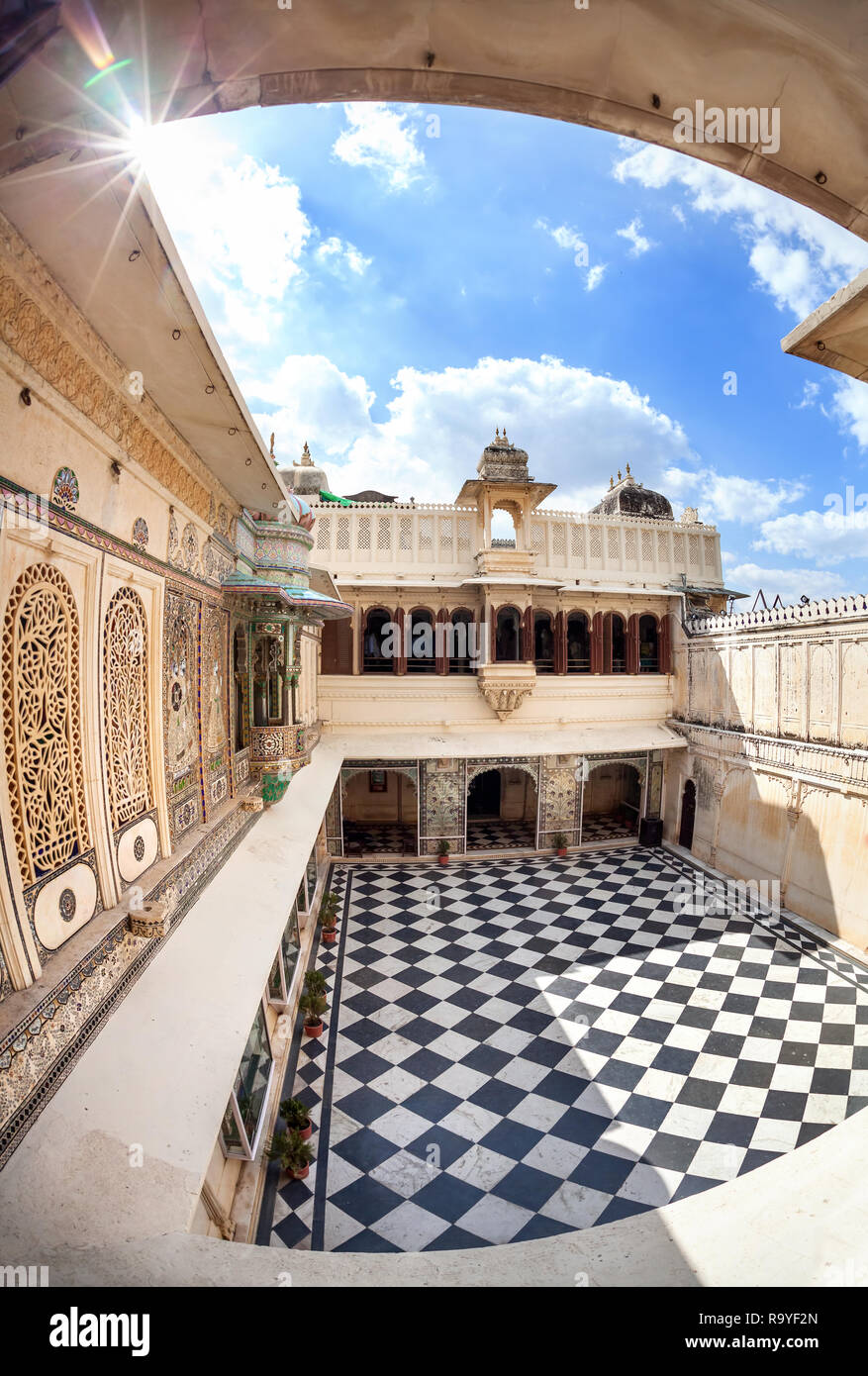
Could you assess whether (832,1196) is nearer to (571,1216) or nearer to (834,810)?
(571,1216)

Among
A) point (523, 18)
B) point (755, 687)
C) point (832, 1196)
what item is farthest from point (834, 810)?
point (523, 18)

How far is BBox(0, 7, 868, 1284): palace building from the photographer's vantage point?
2152mm

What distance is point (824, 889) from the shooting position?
29.0 ft

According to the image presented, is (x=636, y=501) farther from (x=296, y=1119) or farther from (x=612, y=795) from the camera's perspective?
(x=296, y=1119)

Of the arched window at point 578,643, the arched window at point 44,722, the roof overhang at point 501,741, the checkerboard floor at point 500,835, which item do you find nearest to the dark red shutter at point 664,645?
the roof overhang at point 501,741

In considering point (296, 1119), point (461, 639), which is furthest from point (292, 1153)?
point (461, 639)

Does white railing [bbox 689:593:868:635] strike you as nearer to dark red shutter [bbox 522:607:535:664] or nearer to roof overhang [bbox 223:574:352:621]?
dark red shutter [bbox 522:607:535:664]

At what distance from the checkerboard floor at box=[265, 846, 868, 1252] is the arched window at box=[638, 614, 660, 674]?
18.4 feet

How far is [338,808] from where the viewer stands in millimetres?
11938

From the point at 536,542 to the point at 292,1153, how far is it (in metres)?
11.1

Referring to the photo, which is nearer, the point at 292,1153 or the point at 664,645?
the point at 292,1153

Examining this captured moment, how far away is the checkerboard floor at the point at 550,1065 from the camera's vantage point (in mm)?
4500

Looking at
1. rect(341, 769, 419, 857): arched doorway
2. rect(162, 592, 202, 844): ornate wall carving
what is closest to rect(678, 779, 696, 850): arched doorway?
rect(341, 769, 419, 857): arched doorway

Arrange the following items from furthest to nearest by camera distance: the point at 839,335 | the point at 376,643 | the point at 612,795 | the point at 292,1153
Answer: the point at 612,795, the point at 376,643, the point at 292,1153, the point at 839,335
